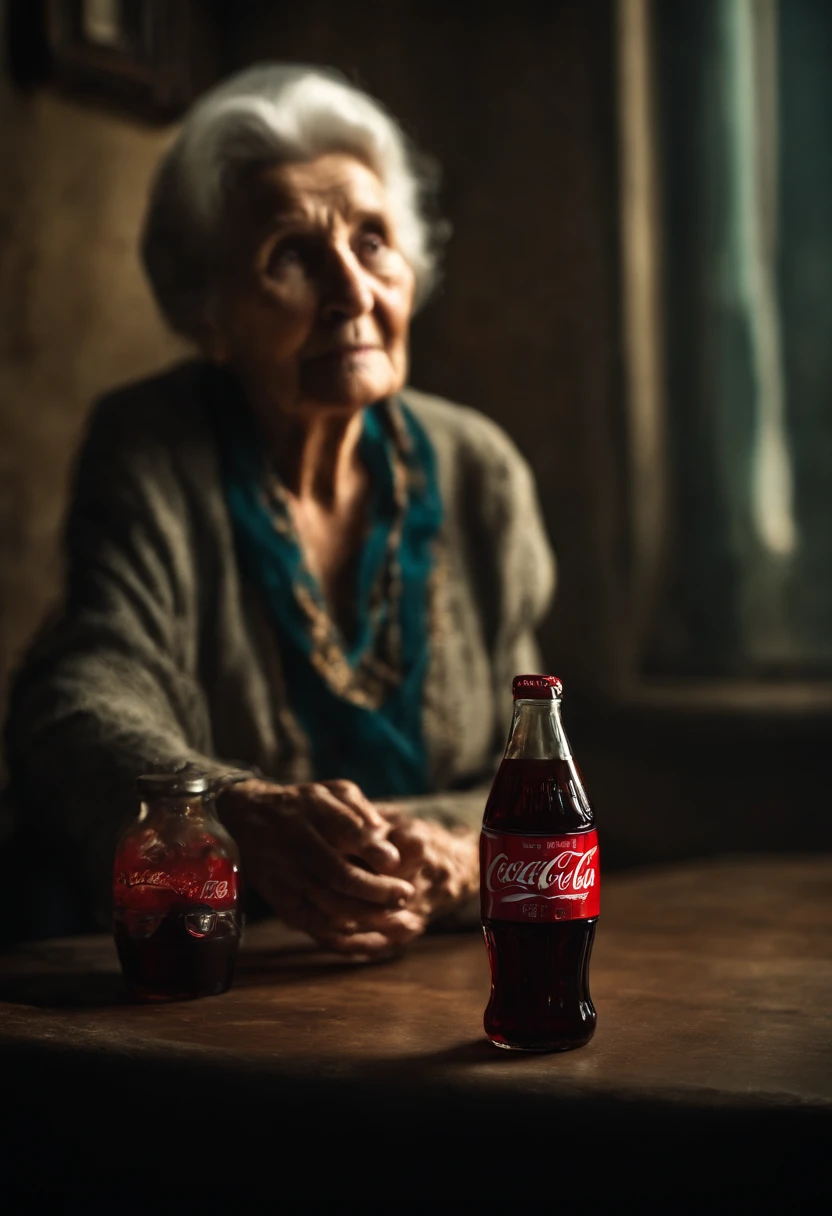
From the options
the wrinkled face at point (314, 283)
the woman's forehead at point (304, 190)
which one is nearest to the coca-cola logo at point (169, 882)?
the wrinkled face at point (314, 283)

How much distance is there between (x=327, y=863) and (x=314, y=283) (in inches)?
24.1

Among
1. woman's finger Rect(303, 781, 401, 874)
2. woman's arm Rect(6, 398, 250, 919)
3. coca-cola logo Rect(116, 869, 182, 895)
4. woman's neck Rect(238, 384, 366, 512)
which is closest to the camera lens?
coca-cola logo Rect(116, 869, 182, 895)

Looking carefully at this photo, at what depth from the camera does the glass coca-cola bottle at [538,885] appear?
0.87 meters

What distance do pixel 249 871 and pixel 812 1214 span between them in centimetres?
53

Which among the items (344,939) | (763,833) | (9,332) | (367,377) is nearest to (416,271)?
(367,377)

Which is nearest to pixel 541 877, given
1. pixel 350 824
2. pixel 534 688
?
pixel 534 688

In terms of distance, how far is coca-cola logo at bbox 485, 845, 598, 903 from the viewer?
863 mm

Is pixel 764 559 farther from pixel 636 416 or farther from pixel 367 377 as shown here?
pixel 367 377

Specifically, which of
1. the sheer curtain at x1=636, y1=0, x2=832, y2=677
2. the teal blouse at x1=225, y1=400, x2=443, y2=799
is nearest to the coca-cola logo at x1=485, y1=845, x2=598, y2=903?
the teal blouse at x1=225, y1=400, x2=443, y2=799

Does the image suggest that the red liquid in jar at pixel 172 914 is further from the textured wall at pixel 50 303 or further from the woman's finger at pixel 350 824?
the textured wall at pixel 50 303

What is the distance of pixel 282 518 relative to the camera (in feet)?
4.87

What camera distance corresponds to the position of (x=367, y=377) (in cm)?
142

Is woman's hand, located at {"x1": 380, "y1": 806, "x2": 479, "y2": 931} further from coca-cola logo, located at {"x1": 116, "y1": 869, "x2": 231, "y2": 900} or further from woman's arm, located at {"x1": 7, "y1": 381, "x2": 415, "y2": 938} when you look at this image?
coca-cola logo, located at {"x1": 116, "y1": 869, "x2": 231, "y2": 900}

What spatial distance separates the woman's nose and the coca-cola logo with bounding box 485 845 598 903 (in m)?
0.70
